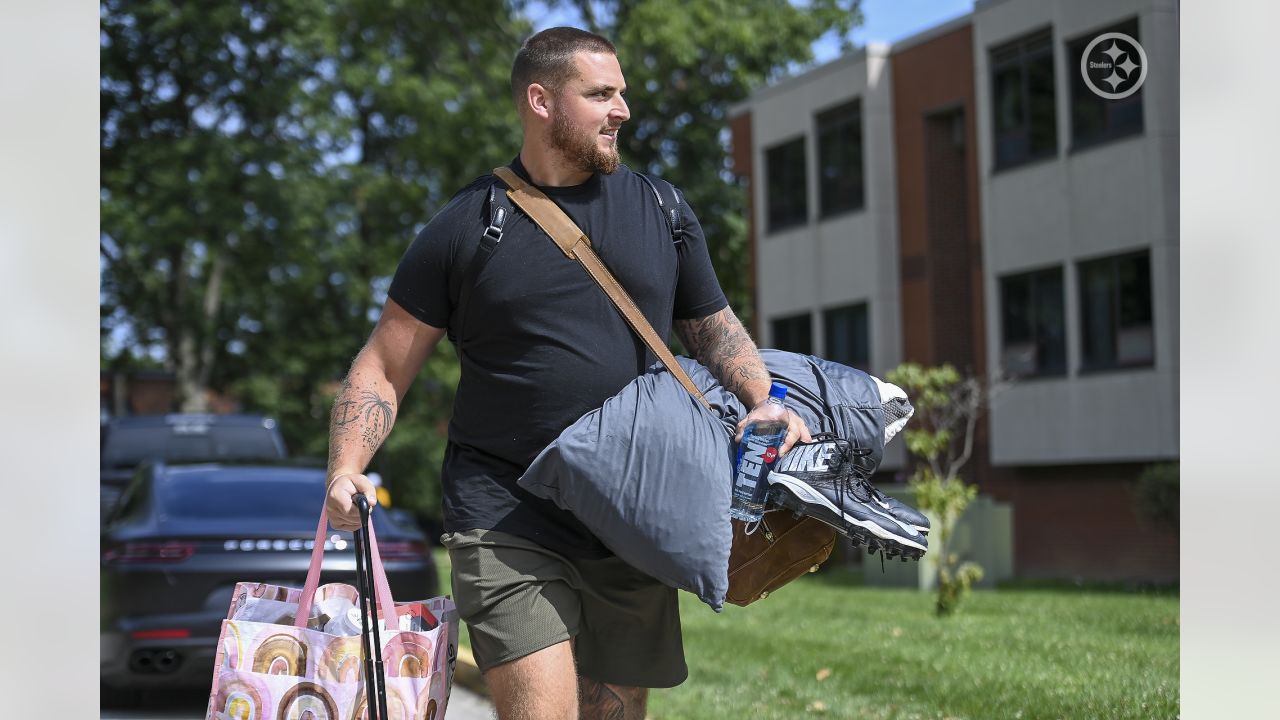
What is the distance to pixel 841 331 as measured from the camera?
2908 centimetres

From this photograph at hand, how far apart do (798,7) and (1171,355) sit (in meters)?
13.6

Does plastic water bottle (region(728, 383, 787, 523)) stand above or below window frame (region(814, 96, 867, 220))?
below

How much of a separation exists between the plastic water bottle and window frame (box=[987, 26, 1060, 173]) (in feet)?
70.2

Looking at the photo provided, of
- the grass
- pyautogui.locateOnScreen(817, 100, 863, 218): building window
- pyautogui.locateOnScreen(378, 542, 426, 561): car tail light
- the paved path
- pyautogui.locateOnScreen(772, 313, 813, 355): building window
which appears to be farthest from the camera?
pyautogui.locateOnScreen(772, 313, 813, 355): building window

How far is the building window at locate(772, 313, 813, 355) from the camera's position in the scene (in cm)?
3011

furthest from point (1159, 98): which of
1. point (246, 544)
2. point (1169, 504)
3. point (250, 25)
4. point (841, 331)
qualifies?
point (250, 25)

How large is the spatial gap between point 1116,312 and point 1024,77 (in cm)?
399

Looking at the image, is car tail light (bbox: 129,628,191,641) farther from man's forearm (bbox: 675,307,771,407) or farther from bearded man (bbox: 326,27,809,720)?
man's forearm (bbox: 675,307,771,407)

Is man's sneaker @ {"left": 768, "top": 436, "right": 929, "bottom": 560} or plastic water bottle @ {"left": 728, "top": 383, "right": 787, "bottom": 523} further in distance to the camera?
plastic water bottle @ {"left": 728, "top": 383, "right": 787, "bottom": 523}

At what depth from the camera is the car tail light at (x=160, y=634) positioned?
8773mm

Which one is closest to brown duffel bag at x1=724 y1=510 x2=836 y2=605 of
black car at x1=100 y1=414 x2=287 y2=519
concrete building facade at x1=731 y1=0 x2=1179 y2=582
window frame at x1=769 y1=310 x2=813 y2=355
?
black car at x1=100 y1=414 x2=287 y2=519

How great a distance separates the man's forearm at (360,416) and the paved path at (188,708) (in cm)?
427

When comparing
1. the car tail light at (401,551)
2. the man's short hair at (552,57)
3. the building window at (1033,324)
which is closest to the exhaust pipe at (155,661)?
the car tail light at (401,551)
